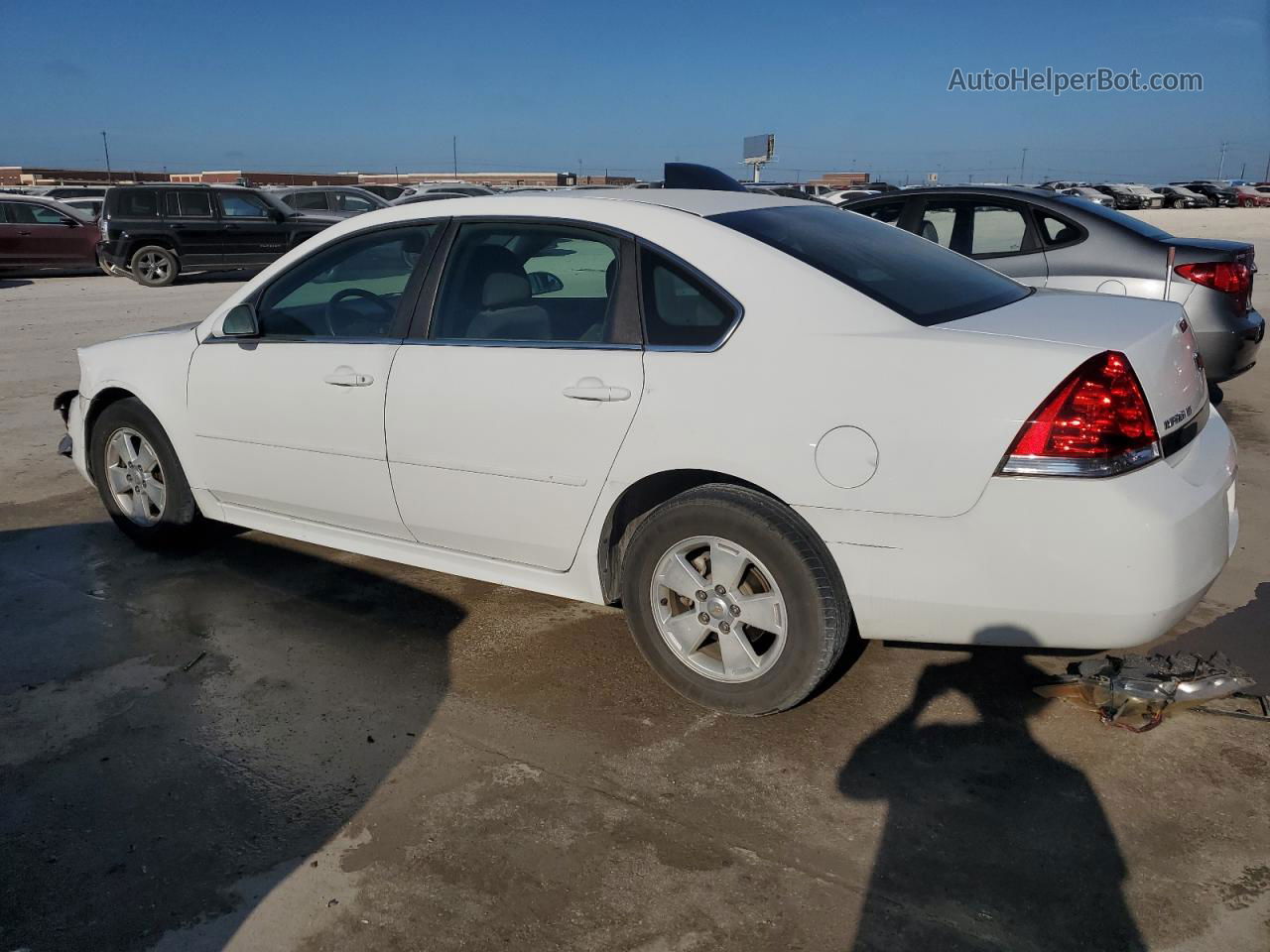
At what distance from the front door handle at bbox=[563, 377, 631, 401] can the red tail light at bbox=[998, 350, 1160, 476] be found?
117 cm

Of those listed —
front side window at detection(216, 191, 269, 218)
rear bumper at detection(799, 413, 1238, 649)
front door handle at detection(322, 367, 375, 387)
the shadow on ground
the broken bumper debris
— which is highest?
front side window at detection(216, 191, 269, 218)

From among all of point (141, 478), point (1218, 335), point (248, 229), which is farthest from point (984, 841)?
point (248, 229)

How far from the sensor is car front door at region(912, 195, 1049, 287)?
270 inches

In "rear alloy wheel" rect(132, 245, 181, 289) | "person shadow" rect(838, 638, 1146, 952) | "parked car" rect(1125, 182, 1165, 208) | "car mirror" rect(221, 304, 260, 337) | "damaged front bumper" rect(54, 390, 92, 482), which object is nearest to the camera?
"person shadow" rect(838, 638, 1146, 952)

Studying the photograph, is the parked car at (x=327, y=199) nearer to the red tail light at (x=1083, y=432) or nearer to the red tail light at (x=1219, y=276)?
the red tail light at (x=1219, y=276)

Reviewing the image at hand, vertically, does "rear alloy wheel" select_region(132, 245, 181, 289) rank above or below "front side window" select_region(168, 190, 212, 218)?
below

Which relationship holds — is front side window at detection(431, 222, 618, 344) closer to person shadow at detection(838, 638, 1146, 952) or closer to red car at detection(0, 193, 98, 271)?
person shadow at detection(838, 638, 1146, 952)

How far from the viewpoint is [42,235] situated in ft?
64.3

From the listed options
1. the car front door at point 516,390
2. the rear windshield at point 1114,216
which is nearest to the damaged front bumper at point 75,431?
the car front door at point 516,390

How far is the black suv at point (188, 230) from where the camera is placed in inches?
731

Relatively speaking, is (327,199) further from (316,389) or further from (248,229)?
(316,389)

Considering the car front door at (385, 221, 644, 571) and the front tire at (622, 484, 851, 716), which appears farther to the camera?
the car front door at (385, 221, 644, 571)

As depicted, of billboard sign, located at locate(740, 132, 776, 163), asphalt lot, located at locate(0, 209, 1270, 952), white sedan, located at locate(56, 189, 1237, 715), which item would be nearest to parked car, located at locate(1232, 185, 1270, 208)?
billboard sign, located at locate(740, 132, 776, 163)

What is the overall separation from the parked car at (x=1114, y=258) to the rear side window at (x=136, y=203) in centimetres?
1610
